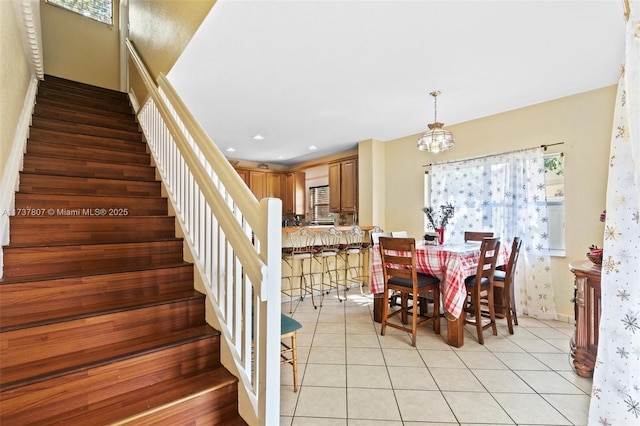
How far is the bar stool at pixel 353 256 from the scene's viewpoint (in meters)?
4.49

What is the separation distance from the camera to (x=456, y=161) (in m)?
4.13

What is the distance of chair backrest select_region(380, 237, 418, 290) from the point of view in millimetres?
2637

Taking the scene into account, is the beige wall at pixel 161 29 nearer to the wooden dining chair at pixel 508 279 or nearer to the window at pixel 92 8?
the window at pixel 92 8

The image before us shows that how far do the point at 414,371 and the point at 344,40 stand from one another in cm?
256

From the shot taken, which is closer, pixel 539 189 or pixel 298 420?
pixel 298 420

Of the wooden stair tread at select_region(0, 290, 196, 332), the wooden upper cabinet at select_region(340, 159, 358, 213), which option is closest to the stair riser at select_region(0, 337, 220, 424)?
the wooden stair tread at select_region(0, 290, 196, 332)

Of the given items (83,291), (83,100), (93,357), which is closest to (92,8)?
(83,100)

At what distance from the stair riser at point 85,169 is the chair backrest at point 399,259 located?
229 centimetres

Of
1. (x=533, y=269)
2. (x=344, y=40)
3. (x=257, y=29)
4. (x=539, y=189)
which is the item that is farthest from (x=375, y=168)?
(x=257, y=29)

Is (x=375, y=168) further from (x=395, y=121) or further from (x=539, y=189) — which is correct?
(x=539, y=189)

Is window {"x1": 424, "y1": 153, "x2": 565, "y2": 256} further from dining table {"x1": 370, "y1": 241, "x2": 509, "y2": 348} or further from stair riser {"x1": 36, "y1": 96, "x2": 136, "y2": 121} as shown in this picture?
stair riser {"x1": 36, "y1": 96, "x2": 136, "y2": 121}

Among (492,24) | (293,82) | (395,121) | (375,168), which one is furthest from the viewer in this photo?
(375,168)

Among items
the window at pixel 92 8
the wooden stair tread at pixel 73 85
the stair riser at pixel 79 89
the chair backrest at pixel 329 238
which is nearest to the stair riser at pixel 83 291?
the chair backrest at pixel 329 238

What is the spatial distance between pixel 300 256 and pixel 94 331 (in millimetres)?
2623
